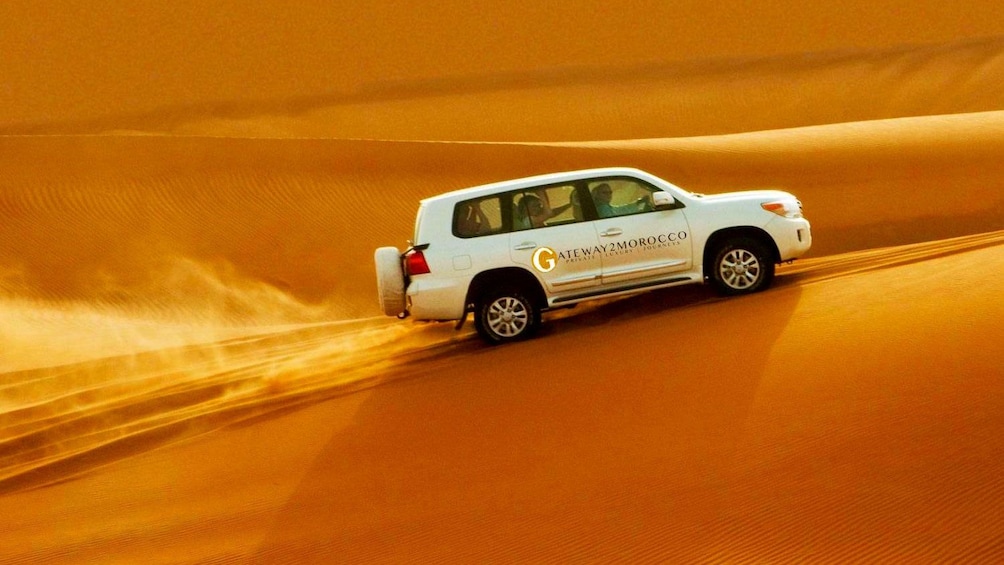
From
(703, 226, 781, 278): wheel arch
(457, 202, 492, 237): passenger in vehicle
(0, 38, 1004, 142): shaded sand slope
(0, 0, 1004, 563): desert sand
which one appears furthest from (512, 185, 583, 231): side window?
(0, 38, 1004, 142): shaded sand slope

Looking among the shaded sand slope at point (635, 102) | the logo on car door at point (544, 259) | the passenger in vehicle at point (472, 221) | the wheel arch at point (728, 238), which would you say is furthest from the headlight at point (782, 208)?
the shaded sand slope at point (635, 102)

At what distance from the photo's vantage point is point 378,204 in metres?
20.7

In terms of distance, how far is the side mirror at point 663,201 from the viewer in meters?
10.5

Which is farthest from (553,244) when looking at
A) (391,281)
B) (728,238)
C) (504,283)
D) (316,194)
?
(316,194)

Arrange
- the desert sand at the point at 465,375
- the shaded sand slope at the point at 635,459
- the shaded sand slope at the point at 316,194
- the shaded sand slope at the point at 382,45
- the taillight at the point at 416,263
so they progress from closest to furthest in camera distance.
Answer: the shaded sand slope at the point at 635,459
the desert sand at the point at 465,375
the taillight at the point at 416,263
the shaded sand slope at the point at 316,194
the shaded sand slope at the point at 382,45

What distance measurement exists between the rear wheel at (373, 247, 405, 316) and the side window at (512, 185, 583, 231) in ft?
3.84

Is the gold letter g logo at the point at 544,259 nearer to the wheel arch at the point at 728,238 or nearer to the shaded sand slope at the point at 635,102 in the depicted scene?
the wheel arch at the point at 728,238

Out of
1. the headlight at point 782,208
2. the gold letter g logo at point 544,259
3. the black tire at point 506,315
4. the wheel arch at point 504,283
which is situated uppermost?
the headlight at point 782,208

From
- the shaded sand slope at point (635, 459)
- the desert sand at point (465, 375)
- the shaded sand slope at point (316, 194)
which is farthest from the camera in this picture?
the shaded sand slope at point (316, 194)

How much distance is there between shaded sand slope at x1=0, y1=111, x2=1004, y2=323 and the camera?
17.8 metres

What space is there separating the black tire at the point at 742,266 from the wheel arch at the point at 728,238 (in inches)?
1.4

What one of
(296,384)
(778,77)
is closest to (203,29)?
(778,77)

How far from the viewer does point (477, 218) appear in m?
10.7

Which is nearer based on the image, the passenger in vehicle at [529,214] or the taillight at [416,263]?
the taillight at [416,263]
